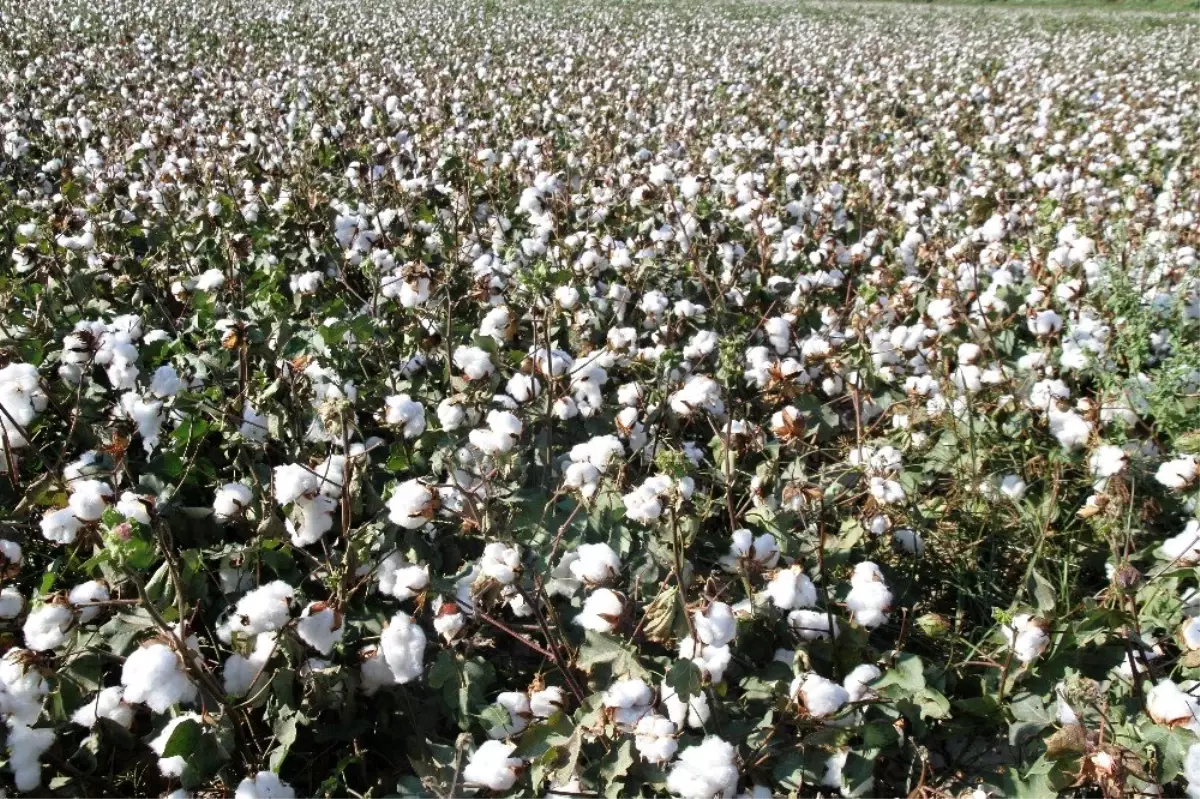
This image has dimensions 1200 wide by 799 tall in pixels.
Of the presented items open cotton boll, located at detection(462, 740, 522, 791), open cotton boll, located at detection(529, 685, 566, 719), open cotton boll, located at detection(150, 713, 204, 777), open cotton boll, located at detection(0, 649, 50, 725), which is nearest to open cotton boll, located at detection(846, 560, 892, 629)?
open cotton boll, located at detection(529, 685, 566, 719)

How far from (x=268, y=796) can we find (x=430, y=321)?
1.79 meters

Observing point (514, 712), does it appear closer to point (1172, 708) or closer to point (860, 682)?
point (860, 682)

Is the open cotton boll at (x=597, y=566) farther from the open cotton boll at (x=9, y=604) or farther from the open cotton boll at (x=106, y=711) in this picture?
the open cotton boll at (x=9, y=604)

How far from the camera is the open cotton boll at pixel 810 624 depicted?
6.25 feet

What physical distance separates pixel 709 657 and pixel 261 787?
87cm

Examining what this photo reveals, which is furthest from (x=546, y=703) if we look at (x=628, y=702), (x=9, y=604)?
(x=9, y=604)

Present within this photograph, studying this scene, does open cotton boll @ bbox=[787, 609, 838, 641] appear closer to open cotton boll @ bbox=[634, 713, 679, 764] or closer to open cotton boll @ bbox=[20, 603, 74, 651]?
open cotton boll @ bbox=[634, 713, 679, 764]

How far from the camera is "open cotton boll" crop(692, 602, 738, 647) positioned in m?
1.59

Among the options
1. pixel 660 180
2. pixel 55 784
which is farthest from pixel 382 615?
pixel 660 180

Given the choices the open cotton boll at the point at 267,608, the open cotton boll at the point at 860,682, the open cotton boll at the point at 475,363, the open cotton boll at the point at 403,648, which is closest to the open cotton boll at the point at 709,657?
the open cotton boll at the point at 860,682

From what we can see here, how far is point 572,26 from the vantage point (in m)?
14.4

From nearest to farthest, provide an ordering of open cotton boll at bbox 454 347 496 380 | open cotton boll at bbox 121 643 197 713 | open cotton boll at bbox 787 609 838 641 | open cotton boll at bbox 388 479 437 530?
open cotton boll at bbox 121 643 197 713 < open cotton boll at bbox 388 479 437 530 < open cotton boll at bbox 787 609 838 641 < open cotton boll at bbox 454 347 496 380

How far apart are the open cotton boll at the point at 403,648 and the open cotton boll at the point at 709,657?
52 centimetres

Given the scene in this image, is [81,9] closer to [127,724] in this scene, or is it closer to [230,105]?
[230,105]
